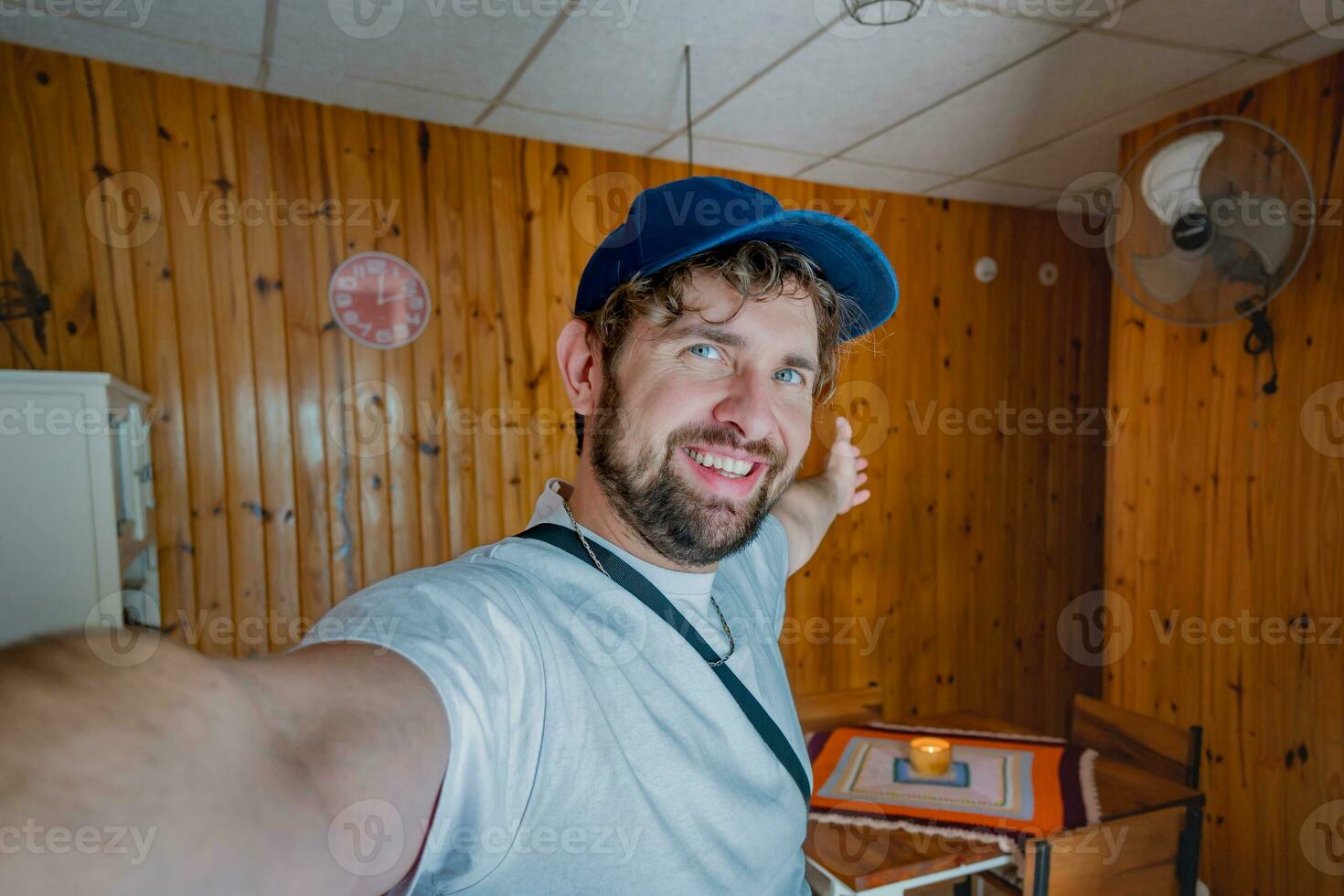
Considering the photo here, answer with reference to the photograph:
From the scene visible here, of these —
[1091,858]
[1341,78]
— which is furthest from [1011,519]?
[1091,858]

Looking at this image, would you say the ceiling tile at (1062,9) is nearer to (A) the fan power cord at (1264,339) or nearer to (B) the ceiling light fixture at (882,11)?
(B) the ceiling light fixture at (882,11)

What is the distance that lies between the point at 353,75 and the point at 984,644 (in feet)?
12.7

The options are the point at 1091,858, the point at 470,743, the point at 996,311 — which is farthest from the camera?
the point at 996,311

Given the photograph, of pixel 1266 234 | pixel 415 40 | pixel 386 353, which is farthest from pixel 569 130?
pixel 1266 234

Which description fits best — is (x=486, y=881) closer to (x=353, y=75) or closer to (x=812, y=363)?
(x=812, y=363)

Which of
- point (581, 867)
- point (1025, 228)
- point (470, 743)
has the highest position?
point (1025, 228)

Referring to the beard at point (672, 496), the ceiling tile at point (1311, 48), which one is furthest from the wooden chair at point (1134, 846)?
the ceiling tile at point (1311, 48)

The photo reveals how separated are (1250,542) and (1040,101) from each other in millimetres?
1728

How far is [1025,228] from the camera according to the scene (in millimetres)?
3881

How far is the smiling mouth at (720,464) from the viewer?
986 mm

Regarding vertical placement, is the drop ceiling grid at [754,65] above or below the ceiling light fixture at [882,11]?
above

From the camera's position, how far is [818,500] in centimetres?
191

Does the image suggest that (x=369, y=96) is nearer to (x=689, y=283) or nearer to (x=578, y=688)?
(x=689, y=283)

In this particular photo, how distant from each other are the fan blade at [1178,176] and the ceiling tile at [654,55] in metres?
1.14
